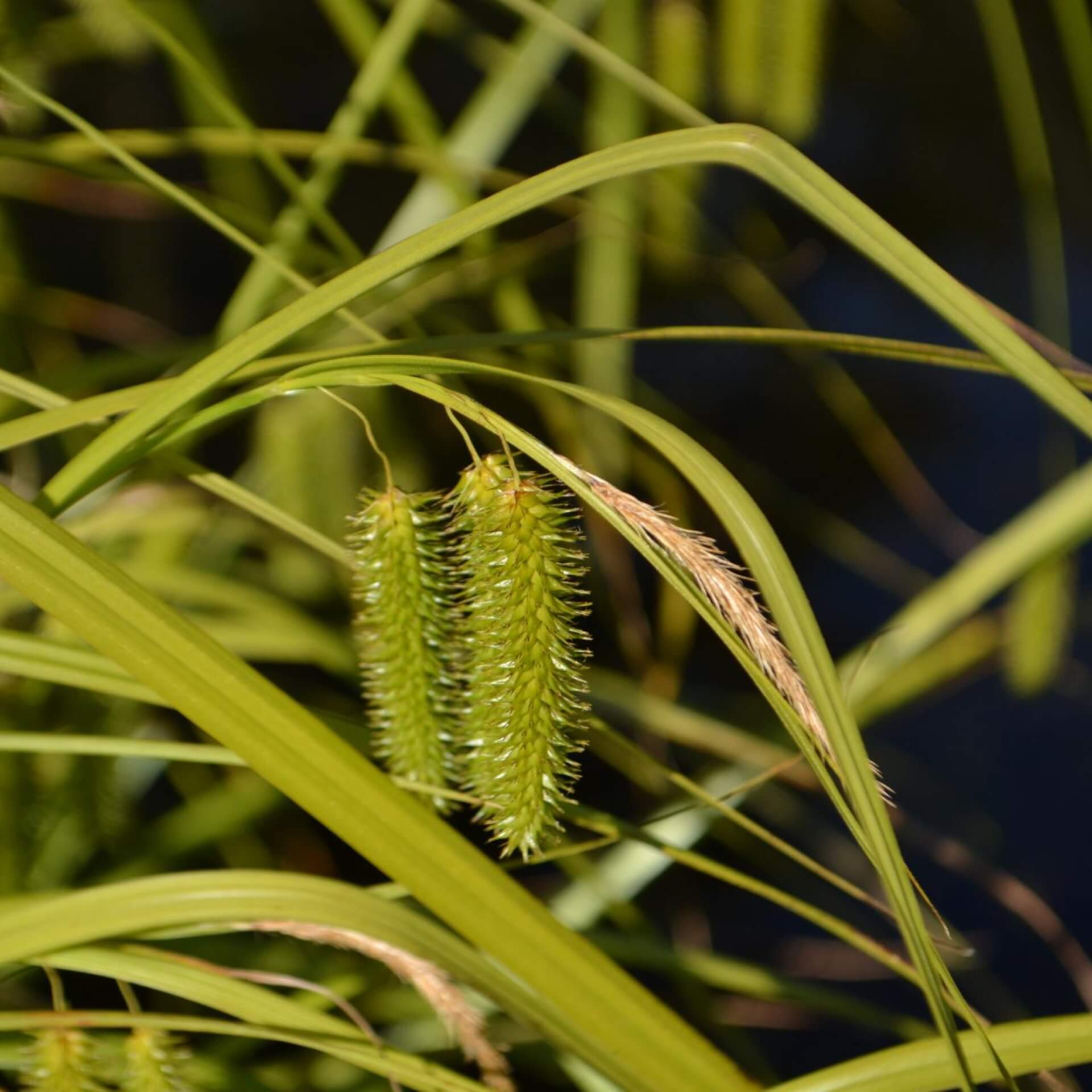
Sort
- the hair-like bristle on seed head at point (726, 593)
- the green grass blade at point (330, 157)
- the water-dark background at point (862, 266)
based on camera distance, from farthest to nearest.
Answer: the water-dark background at point (862, 266) < the green grass blade at point (330, 157) < the hair-like bristle on seed head at point (726, 593)

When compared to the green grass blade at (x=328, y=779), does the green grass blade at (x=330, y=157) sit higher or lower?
higher

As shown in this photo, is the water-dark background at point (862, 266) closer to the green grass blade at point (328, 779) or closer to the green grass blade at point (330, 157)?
the green grass blade at point (330, 157)

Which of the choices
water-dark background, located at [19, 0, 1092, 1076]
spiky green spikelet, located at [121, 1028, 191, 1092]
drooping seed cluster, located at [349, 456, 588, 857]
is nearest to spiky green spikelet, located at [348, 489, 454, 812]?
drooping seed cluster, located at [349, 456, 588, 857]

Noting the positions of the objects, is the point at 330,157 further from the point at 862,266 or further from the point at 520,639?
the point at 862,266

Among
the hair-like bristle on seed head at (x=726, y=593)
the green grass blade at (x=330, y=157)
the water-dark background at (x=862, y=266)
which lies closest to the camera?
the hair-like bristle on seed head at (x=726, y=593)

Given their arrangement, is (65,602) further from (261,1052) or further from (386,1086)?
(261,1052)

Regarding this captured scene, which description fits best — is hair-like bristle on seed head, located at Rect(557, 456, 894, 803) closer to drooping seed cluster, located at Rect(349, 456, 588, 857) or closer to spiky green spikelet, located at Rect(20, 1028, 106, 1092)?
drooping seed cluster, located at Rect(349, 456, 588, 857)

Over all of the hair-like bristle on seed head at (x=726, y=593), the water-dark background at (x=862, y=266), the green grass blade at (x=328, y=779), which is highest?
the water-dark background at (x=862, y=266)

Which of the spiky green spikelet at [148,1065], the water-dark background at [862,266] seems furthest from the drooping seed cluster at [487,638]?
the water-dark background at [862,266]
